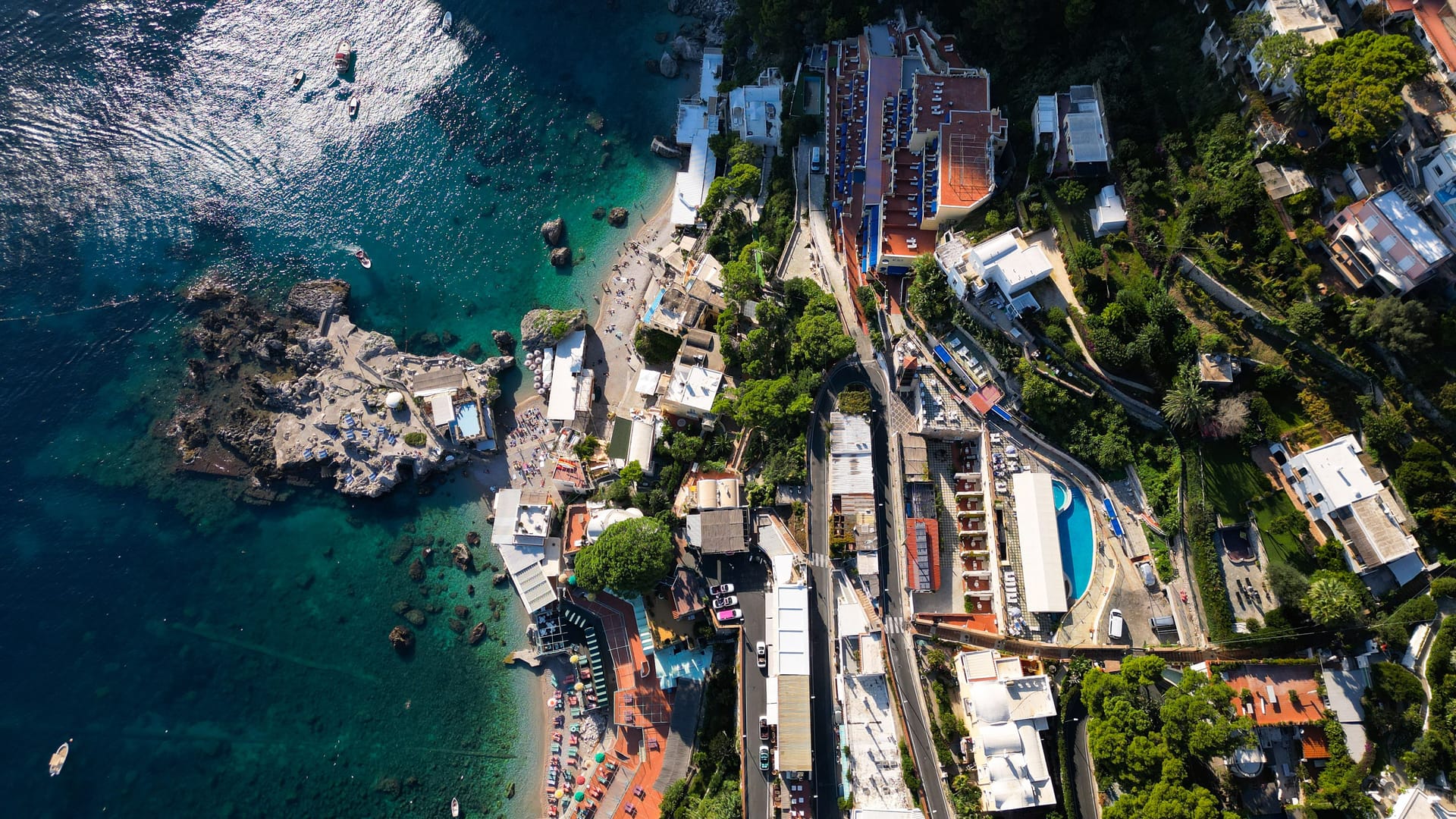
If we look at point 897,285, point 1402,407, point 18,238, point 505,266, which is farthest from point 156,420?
point 1402,407

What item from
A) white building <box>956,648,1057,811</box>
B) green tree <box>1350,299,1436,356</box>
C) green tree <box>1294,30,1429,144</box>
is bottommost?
white building <box>956,648,1057,811</box>

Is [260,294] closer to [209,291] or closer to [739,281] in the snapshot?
[209,291]

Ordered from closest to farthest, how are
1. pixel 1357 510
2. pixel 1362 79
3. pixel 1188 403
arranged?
pixel 1362 79
pixel 1357 510
pixel 1188 403

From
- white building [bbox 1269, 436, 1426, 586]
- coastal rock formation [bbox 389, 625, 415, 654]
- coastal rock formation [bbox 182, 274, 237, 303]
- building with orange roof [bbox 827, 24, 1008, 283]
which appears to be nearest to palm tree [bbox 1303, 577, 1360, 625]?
white building [bbox 1269, 436, 1426, 586]

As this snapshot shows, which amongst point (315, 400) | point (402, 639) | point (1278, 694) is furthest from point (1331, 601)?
point (315, 400)

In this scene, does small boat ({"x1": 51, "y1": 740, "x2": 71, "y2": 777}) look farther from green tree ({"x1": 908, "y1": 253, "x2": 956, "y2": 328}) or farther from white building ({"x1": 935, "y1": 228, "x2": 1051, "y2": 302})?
white building ({"x1": 935, "y1": 228, "x2": 1051, "y2": 302})

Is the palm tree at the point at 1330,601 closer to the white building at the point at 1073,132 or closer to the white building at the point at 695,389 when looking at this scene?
the white building at the point at 1073,132

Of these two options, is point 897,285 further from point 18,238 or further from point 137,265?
point 18,238

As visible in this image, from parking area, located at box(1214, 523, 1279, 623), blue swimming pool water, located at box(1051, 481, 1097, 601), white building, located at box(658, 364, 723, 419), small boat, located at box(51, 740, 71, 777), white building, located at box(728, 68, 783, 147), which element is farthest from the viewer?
white building, located at box(728, 68, 783, 147)
